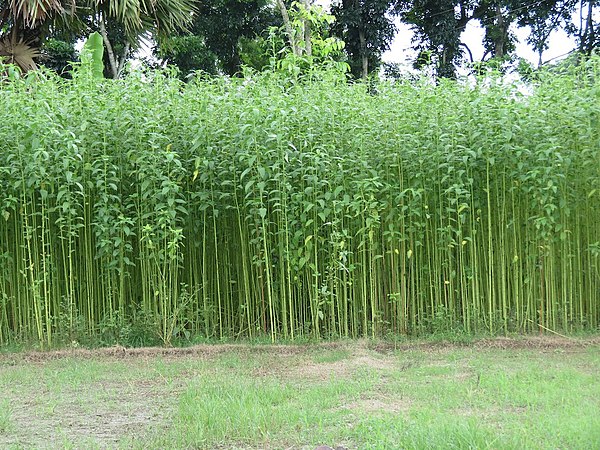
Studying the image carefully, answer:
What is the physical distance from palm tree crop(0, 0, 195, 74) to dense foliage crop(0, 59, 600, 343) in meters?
3.38

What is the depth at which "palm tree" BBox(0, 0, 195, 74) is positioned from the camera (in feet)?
28.1

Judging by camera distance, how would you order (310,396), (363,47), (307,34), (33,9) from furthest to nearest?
(363,47)
(307,34)
(33,9)
(310,396)

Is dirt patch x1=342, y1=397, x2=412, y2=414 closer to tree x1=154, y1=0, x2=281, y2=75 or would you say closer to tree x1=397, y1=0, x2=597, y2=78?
tree x1=154, y1=0, x2=281, y2=75

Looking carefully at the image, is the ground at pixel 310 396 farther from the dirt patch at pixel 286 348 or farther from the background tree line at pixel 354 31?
the background tree line at pixel 354 31

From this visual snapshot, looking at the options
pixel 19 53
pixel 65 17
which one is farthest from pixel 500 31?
pixel 19 53

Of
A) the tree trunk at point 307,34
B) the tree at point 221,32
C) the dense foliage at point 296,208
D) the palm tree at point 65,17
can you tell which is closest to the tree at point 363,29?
the tree at point 221,32

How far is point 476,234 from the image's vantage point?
231 inches

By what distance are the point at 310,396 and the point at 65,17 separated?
752 cm

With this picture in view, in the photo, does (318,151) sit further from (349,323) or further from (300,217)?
(349,323)

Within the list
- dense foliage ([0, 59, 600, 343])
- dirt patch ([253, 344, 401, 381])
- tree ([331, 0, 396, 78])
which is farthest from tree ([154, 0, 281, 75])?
dirt patch ([253, 344, 401, 381])

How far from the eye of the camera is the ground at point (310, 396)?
9.77ft

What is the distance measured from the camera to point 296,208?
5.56m

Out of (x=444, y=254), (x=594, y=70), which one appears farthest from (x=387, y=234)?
(x=594, y=70)

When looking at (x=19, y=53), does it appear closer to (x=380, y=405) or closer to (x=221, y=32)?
(x=380, y=405)
